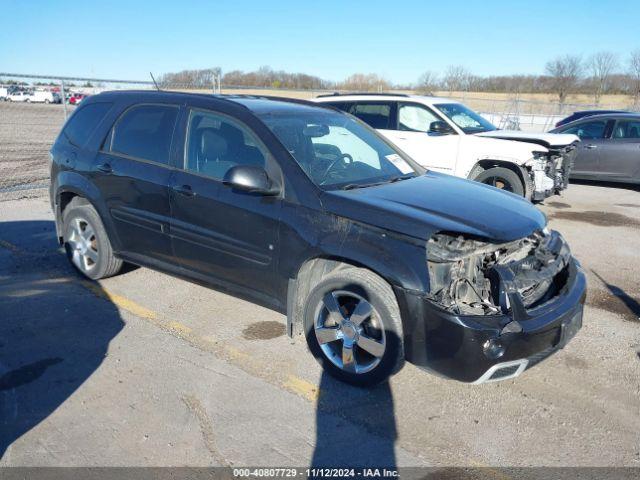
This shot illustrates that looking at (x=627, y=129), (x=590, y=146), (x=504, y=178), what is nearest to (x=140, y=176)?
(x=504, y=178)

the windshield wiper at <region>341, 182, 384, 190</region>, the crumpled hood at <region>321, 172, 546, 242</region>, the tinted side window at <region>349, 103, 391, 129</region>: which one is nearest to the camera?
the crumpled hood at <region>321, 172, 546, 242</region>

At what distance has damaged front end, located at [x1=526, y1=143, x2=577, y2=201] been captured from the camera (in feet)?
27.9

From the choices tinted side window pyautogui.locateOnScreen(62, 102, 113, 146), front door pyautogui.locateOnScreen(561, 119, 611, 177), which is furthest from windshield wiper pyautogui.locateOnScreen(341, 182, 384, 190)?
front door pyautogui.locateOnScreen(561, 119, 611, 177)

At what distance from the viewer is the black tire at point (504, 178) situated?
27.8 feet

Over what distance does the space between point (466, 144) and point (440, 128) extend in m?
Result: 0.50

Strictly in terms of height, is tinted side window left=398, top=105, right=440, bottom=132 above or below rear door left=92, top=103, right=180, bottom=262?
above

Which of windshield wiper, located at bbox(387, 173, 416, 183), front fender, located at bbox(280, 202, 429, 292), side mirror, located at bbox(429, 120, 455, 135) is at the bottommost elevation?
front fender, located at bbox(280, 202, 429, 292)

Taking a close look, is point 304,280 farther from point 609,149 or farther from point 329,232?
point 609,149

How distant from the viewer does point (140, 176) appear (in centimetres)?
454

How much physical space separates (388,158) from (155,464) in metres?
2.98

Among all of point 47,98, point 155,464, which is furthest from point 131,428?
point 47,98

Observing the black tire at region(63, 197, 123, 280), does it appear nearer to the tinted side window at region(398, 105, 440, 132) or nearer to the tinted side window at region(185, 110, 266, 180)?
the tinted side window at region(185, 110, 266, 180)

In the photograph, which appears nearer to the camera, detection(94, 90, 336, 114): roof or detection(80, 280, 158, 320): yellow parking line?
detection(94, 90, 336, 114): roof

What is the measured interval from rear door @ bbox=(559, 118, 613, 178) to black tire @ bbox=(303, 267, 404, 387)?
1023 cm
